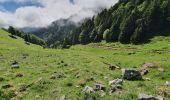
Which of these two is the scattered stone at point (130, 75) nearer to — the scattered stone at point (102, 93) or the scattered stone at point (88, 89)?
the scattered stone at point (102, 93)

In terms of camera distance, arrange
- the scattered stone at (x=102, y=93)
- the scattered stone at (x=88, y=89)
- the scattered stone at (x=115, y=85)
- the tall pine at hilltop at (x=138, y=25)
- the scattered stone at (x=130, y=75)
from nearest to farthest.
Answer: the scattered stone at (x=102, y=93) < the scattered stone at (x=88, y=89) < the scattered stone at (x=115, y=85) < the scattered stone at (x=130, y=75) < the tall pine at hilltop at (x=138, y=25)

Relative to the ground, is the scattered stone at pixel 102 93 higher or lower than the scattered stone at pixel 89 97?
higher

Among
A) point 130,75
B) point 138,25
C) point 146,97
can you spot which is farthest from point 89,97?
point 138,25

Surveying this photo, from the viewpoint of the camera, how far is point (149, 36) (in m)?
135

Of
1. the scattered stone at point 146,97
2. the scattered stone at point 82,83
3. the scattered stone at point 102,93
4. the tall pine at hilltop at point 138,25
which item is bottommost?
the scattered stone at point 146,97

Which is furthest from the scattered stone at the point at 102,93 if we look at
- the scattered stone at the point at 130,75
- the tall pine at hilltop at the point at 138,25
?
the tall pine at hilltop at the point at 138,25

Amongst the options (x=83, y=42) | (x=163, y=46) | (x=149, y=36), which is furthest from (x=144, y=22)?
(x=83, y=42)

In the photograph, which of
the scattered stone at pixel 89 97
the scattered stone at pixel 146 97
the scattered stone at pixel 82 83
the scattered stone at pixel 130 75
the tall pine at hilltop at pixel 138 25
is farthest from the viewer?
the tall pine at hilltop at pixel 138 25

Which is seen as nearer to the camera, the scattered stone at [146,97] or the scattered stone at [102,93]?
the scattered stone at [146,97]

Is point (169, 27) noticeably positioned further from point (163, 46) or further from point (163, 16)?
point (163, 46)

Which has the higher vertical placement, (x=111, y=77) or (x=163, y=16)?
(x=163, y=16)

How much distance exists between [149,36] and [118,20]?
2252 cm

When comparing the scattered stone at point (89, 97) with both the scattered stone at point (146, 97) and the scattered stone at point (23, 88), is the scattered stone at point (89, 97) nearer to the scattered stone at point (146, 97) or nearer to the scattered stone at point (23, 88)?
the scattered stone at point (146, 97)

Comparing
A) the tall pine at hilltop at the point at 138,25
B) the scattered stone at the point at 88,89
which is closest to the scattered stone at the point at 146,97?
the scattered stone at the point at 88,89
